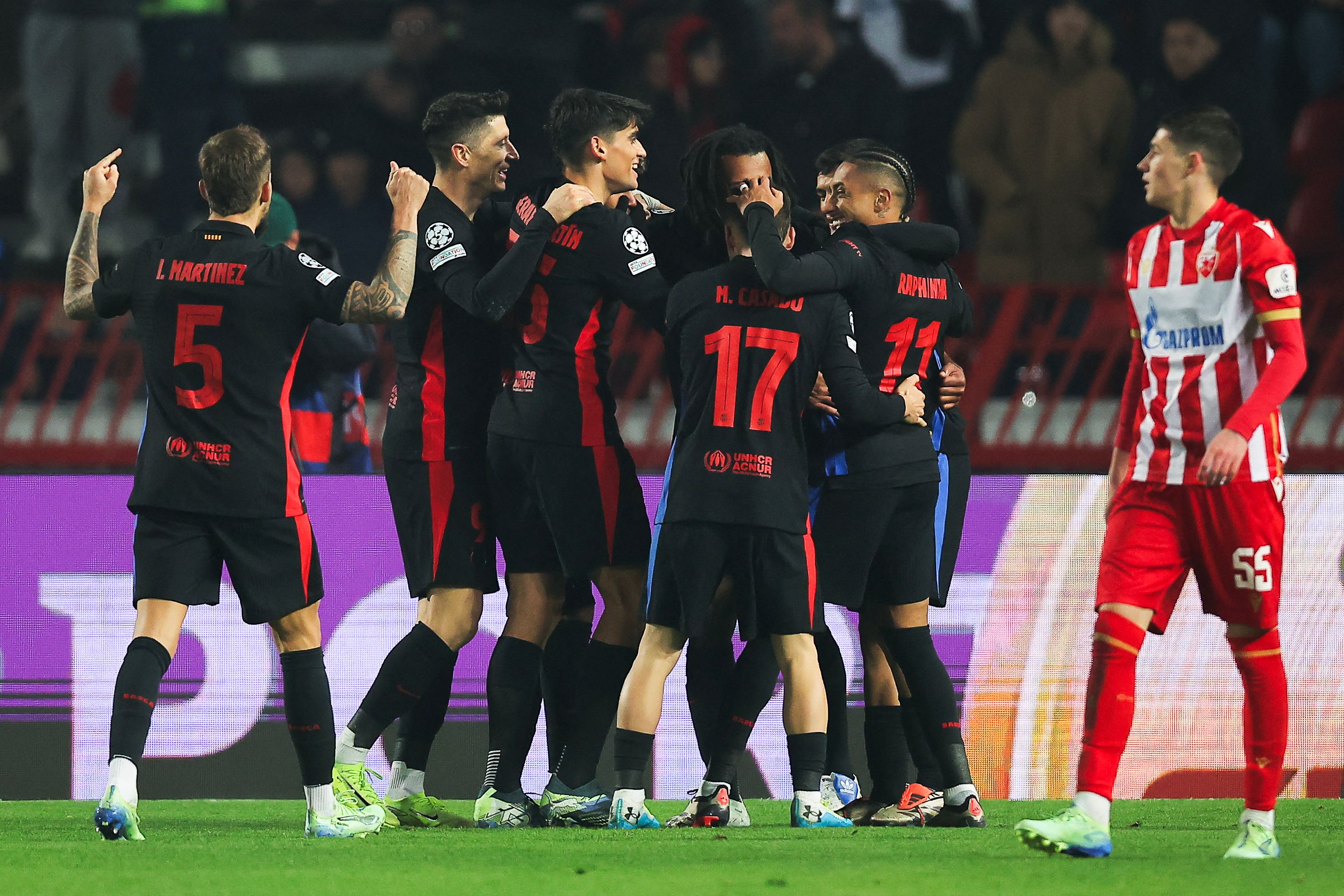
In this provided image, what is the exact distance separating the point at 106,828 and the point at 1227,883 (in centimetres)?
265

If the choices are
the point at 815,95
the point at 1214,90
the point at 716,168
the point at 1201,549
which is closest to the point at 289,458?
the point at 716,168

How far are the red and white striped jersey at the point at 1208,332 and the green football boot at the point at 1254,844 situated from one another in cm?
84

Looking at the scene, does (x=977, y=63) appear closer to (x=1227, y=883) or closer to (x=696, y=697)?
(x=696, y=697)

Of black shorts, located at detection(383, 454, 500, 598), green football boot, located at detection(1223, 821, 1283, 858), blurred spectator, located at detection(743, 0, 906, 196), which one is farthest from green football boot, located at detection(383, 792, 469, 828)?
blurred spectator, located at detection(743, 0, 906, 196)

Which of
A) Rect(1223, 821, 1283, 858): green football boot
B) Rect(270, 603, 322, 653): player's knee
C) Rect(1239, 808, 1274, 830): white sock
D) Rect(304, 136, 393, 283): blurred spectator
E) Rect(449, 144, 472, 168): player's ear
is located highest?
Rect(304, 136, 393, 283): blurred spectator

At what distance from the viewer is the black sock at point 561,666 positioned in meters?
5.37

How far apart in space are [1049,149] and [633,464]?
18.3 feet

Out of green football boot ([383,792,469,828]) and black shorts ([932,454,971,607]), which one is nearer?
green football boot ([383,792,469,828])

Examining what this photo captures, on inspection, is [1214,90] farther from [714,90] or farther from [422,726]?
[422,726]

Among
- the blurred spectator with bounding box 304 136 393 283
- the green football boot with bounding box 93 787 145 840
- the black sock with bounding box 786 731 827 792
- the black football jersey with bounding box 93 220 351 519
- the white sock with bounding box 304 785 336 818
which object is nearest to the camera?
the green football boot with bounding box 93 787 145 840

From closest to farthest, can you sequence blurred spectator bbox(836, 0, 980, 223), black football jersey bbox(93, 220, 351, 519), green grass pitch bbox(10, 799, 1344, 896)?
green grass pitch bbox(10, 799, 1344, 896)
black football jersey bbox(93, 220, 351, 519)
blurred spectator bbox(836, 0, 980, 223)

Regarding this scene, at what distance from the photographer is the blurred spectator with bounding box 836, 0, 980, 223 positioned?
34.5 feet

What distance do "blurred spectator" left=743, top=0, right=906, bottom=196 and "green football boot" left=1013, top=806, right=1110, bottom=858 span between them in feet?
20.5

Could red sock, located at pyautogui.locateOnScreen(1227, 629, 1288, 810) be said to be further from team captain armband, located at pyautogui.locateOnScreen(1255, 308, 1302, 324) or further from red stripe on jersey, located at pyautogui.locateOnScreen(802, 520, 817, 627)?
red stripe on jersey, located at pyautogui.locateOnScreen(802, 520, 817, 627)
